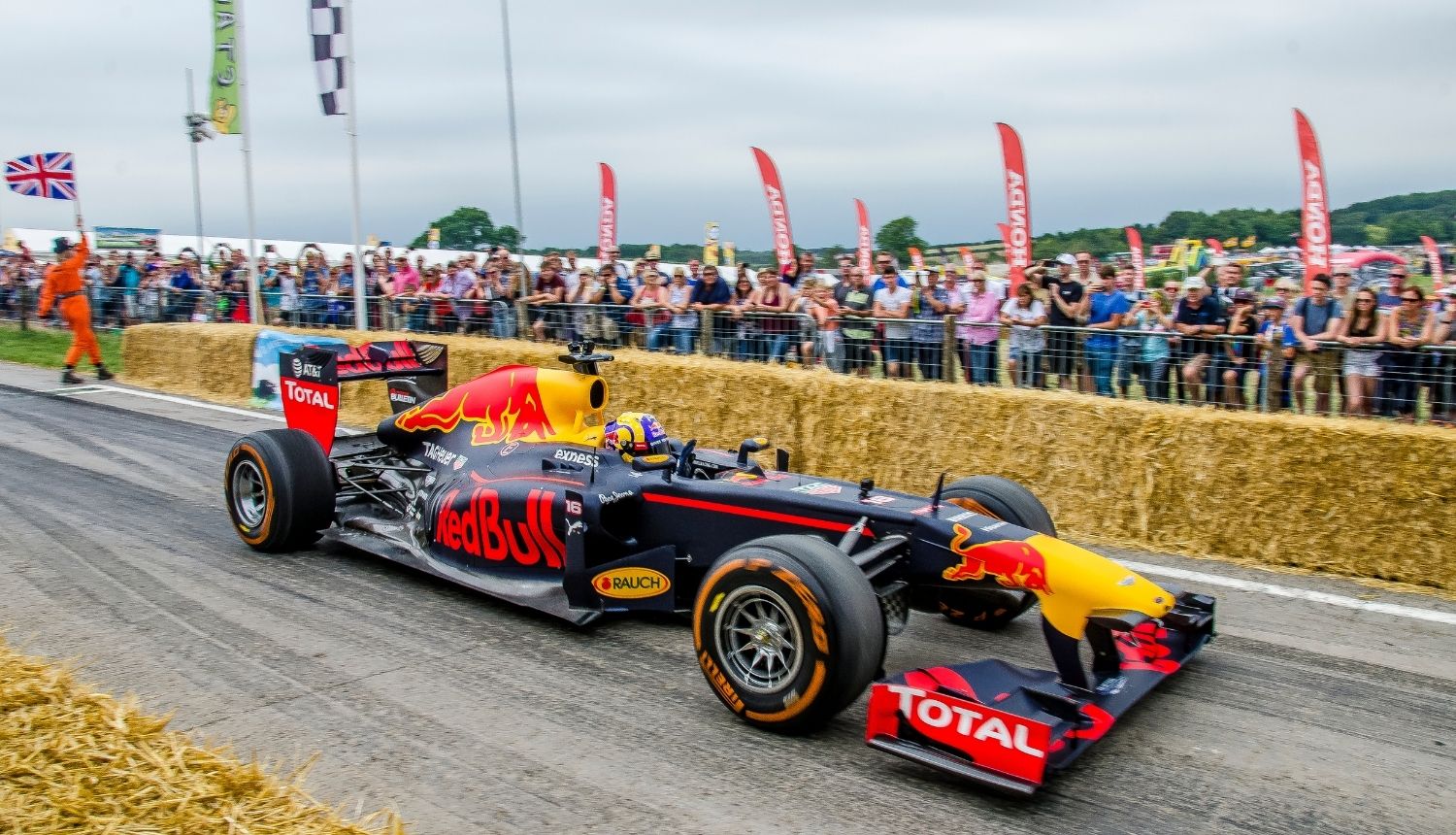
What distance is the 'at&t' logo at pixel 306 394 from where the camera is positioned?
8.00m

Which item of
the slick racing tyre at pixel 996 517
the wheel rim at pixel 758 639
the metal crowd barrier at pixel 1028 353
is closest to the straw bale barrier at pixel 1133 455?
the metal crowd barrier at pixel 1028 353

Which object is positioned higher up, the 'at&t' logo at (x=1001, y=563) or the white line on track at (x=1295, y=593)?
the 'at&t' logo at (x=1001, y=563)

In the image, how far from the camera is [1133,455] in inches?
320

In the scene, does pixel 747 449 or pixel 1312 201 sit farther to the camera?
pixel 1312 201

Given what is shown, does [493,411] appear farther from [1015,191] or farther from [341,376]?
[1015,191]

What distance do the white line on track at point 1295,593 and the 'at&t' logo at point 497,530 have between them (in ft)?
12.7

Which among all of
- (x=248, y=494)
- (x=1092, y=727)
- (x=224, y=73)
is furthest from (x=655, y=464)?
(x=224, y=73)

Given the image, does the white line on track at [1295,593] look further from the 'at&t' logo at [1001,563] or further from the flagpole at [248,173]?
the flagpole at [248,173]

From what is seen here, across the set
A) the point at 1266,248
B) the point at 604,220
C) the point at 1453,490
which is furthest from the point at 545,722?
the point at 1266,248

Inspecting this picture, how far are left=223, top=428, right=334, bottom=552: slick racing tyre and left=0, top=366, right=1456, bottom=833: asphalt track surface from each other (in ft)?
0.63

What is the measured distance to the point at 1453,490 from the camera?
6973mm

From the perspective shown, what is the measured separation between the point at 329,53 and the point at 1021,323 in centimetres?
1218

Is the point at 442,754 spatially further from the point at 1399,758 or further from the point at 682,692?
the point at 1399,758

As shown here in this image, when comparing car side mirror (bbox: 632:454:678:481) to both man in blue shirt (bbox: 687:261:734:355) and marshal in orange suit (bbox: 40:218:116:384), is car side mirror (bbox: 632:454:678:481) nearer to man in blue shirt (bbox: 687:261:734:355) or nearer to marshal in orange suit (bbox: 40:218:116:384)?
man in blue shirt (bbox: 687:261:734:355)
